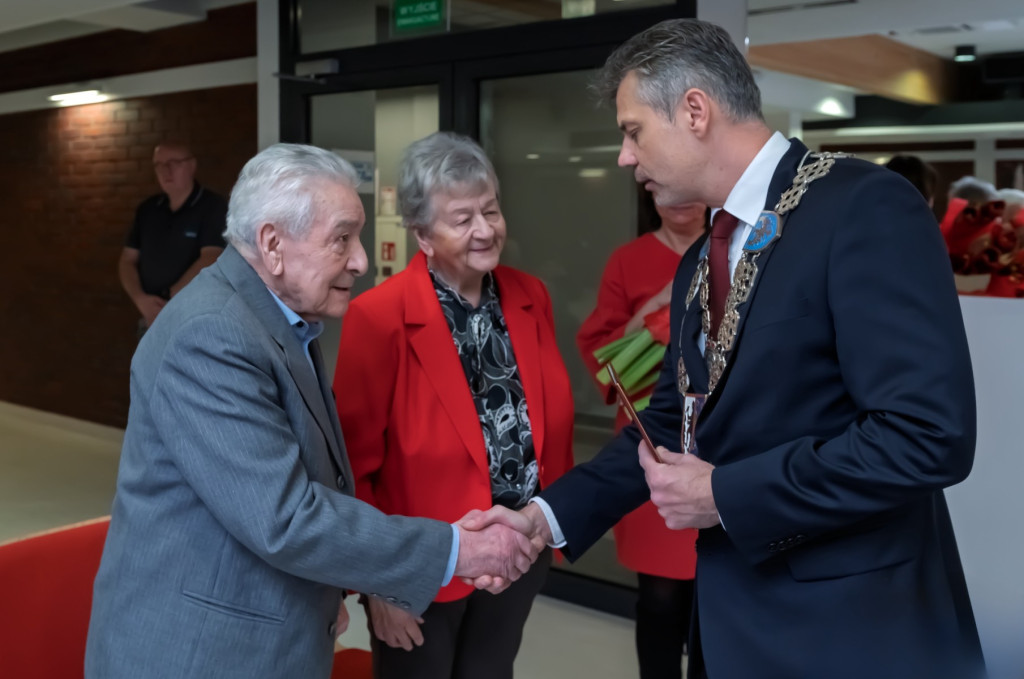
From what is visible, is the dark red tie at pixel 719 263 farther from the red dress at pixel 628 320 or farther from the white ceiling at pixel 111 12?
the white ceiling at pixel 111 12

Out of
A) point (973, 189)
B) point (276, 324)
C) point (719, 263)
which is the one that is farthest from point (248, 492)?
point (973, 189)

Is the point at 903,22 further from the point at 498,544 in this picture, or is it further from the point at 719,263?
the point at 498,544

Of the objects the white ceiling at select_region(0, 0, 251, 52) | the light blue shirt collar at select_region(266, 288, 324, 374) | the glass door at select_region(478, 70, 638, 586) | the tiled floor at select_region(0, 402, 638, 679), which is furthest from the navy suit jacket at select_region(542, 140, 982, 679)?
the white ceiling at select_region(0, 0, 251, 52)

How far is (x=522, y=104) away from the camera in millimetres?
4633

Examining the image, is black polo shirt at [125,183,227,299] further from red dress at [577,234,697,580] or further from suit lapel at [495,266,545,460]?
suit lapel at [495,266,545,460]

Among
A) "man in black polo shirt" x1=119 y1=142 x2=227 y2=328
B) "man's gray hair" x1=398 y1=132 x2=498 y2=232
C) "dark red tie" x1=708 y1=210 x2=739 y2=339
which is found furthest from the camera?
"man in black polo shirt" x1=119 y1=142 x2=227 y2=328

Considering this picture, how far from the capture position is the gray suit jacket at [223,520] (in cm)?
158

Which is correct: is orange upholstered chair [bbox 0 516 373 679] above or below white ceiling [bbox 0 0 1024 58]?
below

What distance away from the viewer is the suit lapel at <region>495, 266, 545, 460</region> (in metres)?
2.42

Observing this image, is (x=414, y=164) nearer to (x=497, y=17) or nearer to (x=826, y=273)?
(x=826, y=273)

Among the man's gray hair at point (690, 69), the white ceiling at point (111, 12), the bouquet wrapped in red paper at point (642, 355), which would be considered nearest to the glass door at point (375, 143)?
the white ceiling at point (111, 12)

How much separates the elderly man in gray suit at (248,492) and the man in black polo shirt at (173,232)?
4.72m

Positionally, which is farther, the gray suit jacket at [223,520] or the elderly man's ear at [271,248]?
the elderly man's ear at [271,248]

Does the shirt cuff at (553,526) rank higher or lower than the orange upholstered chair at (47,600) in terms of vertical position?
higher
